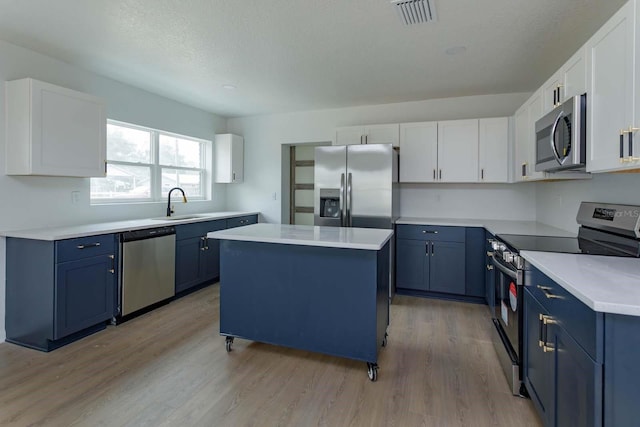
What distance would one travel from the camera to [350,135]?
4.46 m

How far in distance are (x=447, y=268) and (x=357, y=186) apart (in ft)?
4.58

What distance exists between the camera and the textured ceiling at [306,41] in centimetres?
224

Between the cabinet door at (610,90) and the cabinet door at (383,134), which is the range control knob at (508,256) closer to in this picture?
the cabinet door at (610,90)

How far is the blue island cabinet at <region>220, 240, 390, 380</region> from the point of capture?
227 cm

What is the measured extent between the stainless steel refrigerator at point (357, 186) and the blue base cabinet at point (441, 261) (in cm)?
37

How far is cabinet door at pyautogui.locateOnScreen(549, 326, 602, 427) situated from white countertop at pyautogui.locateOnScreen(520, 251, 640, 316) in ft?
0.73

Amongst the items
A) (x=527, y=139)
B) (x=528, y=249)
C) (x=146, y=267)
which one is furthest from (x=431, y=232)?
(x=146, y=267)

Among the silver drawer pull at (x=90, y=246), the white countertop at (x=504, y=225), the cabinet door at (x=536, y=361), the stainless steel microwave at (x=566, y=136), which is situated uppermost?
the stainless steel microwave at (x=566, y=136)

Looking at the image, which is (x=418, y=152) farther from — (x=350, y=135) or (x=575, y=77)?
(x=575, y=77)

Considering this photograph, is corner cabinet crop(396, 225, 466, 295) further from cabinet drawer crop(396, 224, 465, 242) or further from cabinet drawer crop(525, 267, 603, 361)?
cabinet drawer crop(525, 267, 603, 361)

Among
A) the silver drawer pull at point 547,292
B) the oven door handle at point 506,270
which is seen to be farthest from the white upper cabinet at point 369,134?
the silver drawer pull at point 547,292

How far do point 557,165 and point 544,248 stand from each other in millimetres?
553

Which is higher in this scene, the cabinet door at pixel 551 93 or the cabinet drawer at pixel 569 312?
the cabinet door at pixel 551 93

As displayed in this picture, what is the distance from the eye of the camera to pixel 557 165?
2178 mm
